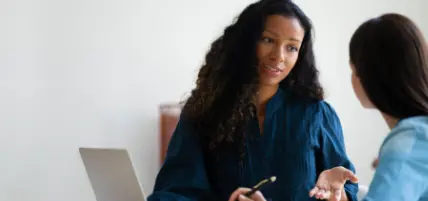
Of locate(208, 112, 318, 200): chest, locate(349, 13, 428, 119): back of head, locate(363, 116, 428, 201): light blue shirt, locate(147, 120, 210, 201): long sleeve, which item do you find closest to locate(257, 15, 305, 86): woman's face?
locate(208, 112, 318, 200): chest

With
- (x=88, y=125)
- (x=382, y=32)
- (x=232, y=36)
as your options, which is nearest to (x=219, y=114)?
(x=232, y=36)

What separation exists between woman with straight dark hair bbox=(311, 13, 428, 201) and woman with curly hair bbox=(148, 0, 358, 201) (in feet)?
1.13

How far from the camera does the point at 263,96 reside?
4.41 ft

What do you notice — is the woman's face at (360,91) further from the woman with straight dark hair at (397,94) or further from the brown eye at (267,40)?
the brown eye at (267,40)

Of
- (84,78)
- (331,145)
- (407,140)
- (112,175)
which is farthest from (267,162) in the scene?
(84,78)

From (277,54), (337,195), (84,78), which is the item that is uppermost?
(277,54)

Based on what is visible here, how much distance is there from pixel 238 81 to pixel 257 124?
0.12 m

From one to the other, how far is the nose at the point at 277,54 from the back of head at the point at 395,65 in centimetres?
34

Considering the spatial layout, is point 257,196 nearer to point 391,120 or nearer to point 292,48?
point 391,120

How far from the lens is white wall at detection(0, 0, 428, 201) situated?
65.2 inches

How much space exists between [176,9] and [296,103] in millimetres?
857

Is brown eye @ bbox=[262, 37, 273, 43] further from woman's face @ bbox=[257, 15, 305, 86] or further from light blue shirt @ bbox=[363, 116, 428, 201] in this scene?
light blue shirt @ bbox=[363, 116, 428, 201]

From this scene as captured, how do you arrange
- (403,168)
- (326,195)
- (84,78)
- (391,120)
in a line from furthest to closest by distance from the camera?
(84,78) < (326,195) < (391,120) < (403,168)

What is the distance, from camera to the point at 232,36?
1.35 metres
